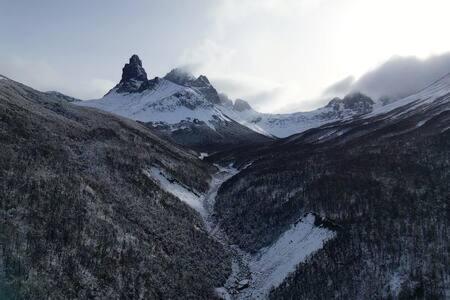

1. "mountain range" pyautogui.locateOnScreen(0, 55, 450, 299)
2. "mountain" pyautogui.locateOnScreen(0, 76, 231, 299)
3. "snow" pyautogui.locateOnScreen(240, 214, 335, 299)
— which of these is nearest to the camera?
"mountain" pyautogui.locateOnScreen(0, 76, 231, 299)

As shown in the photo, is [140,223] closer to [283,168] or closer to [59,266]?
[59,266]

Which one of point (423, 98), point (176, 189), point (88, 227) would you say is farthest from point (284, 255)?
point (423, 98)

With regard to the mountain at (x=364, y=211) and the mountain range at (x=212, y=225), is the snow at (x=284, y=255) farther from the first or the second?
the mountain at (x=364, y=211)

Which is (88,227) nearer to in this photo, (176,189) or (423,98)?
(176,189)

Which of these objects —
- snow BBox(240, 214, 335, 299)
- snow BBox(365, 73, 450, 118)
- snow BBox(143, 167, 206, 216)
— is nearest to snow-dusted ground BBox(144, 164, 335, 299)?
snow BBox(240, 214, 335, 299)

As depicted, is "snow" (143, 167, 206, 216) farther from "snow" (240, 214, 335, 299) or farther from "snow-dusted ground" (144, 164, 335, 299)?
"snow" (240, 214, 335, 299)

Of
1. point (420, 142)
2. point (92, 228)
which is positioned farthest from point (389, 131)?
point (92, 228)
